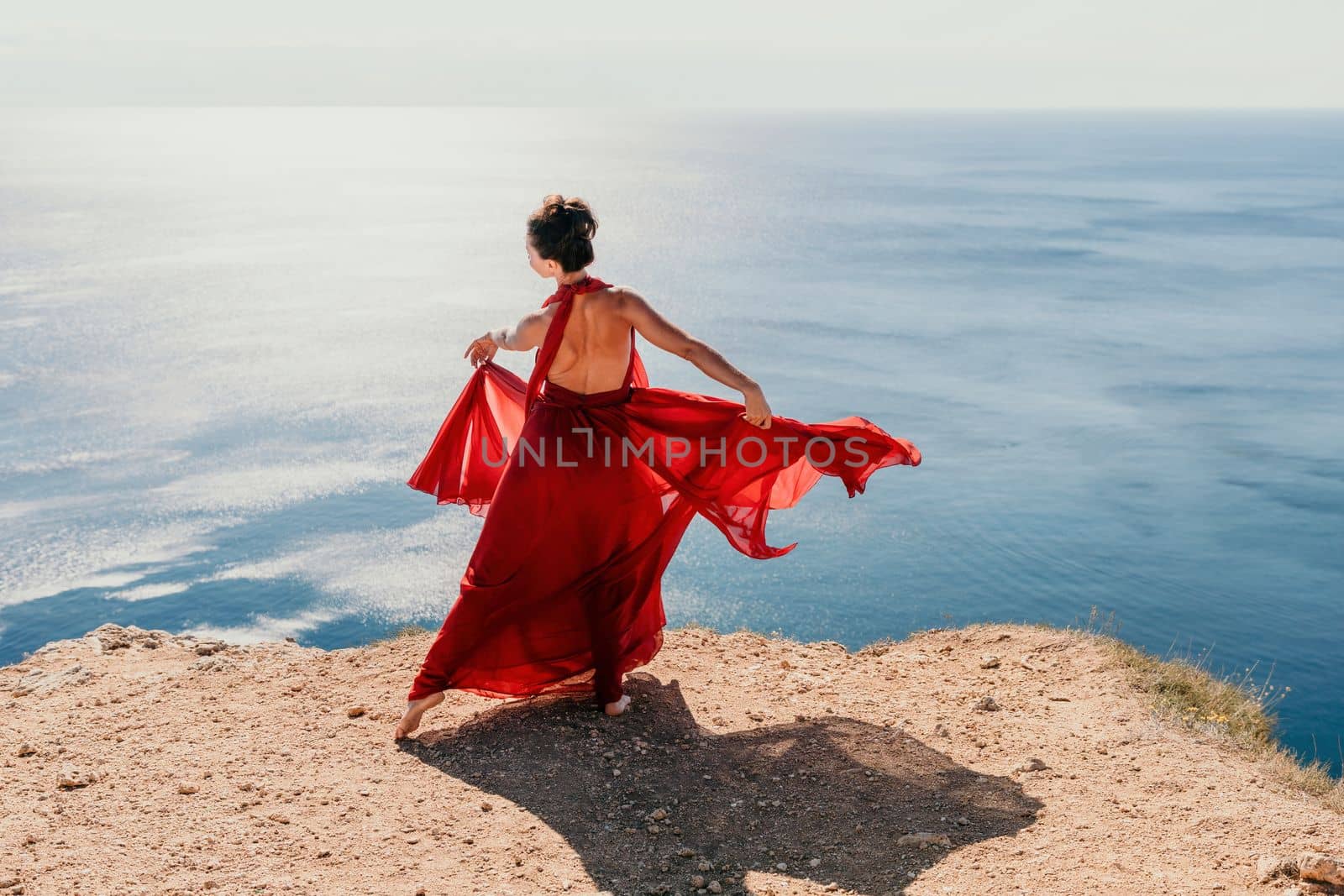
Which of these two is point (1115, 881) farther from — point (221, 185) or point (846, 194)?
point (221, 185)

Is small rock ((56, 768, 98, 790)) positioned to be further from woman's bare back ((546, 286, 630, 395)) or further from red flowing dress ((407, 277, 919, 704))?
woman's bare back ((546, 286, 630, 395))

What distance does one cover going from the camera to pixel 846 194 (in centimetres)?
Result: 10675

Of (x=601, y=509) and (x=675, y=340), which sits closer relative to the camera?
(x=675, y=340)

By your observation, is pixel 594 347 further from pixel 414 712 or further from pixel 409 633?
pixel 409 633

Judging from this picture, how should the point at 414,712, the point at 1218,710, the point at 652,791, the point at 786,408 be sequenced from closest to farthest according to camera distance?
the point at 652,791, the point at 414,712, the point at 1218,710, the point at 786,408

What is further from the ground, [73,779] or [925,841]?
[925,841]

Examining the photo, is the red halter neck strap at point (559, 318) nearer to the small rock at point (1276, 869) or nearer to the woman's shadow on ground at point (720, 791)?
the woman's shadow on ground at point (720, 791)

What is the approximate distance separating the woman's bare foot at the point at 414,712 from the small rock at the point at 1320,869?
4134 mm

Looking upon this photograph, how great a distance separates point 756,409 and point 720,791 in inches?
77.7

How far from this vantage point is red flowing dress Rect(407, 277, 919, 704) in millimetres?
6008

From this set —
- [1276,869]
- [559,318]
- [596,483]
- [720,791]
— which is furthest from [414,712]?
[1276,869]

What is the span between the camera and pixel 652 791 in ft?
18.4

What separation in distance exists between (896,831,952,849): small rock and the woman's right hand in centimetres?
219

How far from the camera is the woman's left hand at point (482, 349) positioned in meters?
6.50
